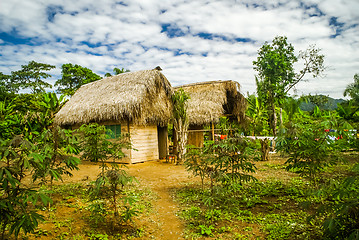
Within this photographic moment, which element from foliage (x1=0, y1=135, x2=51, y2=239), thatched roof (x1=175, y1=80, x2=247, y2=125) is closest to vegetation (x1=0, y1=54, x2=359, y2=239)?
foliage (x1=0, y1=135, x2=51, y2=239)

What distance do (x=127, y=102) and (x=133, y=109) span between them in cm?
40

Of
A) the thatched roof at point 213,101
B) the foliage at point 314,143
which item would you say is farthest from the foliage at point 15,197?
the thatched roof at point 213,101

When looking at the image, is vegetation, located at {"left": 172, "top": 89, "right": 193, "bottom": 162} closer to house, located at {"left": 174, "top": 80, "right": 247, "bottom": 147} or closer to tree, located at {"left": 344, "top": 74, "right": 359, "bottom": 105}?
→ house, located at {"left": 174, "top": 80, "right": 247, "bottom": 147}

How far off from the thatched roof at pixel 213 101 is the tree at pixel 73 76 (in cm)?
1413

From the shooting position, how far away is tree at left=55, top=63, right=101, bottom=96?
74.1 ft

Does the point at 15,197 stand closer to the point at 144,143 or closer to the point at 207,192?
the point at 207,192

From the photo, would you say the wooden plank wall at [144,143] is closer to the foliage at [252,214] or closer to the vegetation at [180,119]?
the vegetation at [180,119]

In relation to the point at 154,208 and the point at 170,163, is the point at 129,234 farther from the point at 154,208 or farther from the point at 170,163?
the point at 170,163

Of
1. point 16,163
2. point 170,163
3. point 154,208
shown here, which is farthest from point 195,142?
point 16,163

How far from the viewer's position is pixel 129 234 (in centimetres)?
317

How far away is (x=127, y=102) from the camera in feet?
29.2

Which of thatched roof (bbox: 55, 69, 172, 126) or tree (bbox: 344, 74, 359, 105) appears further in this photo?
tree (bbox: 344, 74, 359, 105)

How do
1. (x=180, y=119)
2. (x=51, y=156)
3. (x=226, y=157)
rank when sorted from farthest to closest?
(x=180, y=119) < (x=226, y=157) < (x=51, y=156)

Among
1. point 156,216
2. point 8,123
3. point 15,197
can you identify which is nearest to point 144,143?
point 156,216
